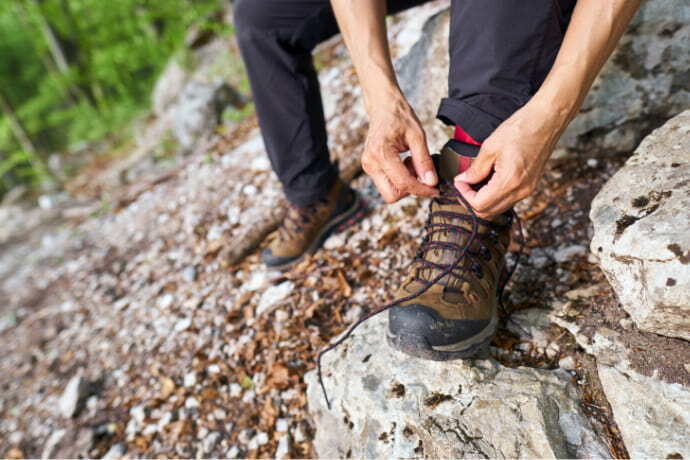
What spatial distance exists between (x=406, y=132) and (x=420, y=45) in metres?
1.66

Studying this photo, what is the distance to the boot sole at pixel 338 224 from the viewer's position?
263 cm

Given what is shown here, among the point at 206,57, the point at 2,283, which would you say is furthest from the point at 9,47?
the point at 2,283

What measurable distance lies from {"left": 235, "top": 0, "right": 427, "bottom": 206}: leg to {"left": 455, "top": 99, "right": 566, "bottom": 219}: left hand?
123cm

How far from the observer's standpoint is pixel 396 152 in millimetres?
1487

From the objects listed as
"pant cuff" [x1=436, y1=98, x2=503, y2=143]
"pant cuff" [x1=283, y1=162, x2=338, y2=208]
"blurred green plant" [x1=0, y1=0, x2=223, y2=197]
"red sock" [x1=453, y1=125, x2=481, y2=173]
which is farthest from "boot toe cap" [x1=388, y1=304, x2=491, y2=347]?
"blurred green plant" [x1=0, y1=0, x2=223, y2=197]

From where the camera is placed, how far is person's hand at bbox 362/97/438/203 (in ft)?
4.82

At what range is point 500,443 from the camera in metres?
1.37

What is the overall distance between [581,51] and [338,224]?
1.72m

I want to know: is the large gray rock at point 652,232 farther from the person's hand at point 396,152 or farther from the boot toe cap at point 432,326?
the person's hand at point 396,152

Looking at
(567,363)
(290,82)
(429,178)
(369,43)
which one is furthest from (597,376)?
(290,82)

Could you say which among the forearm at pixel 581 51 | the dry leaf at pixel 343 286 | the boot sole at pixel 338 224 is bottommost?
the dry leaf at pixel 343 286

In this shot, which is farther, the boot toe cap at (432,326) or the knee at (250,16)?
the knee at (250,16)

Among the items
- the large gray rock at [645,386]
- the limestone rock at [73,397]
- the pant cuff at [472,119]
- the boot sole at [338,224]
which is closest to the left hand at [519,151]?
the pant cuff at [472,119]

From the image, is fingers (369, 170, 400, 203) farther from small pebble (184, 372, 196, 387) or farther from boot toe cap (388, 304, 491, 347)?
small pebble (184, 372, 196, 387)
